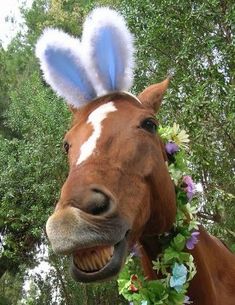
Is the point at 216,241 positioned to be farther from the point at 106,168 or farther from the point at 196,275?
the point at 106,168

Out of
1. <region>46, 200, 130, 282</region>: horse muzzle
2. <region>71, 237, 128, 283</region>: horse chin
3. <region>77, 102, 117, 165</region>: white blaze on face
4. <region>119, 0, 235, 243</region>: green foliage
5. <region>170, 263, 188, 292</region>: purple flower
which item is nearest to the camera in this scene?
<region>46, 200, 130, 282</region>: horse muzzle

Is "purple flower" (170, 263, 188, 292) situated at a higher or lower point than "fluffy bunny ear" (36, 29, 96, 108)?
lower

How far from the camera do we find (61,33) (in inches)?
149

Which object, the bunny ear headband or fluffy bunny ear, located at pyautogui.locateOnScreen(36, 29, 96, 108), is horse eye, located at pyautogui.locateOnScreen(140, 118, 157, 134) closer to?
the bunny ear headband

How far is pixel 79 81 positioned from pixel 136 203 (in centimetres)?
109

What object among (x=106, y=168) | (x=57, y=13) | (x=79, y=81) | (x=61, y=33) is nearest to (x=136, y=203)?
(x=106, y=168)

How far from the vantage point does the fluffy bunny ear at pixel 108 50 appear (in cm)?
351

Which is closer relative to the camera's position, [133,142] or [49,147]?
[133,142]

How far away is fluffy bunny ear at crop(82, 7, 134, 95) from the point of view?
3.51 m

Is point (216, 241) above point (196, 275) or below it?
Result: above

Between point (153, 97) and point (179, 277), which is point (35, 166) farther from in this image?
point (179, 277)

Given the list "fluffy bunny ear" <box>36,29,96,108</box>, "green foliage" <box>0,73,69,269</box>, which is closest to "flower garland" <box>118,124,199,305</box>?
"fluffy bunny ear" <box>36,29,96,108</box>

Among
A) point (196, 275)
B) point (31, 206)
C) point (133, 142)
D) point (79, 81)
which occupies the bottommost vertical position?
point (196, 275)

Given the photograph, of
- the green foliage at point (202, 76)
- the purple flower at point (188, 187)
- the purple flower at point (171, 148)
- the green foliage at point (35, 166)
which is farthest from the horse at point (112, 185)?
the green foliage at point (35, 166)
